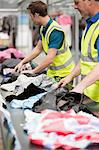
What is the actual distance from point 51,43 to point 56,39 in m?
0.06

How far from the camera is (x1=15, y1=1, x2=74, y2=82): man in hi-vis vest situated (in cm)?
340

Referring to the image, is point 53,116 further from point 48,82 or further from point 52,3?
point 52,3

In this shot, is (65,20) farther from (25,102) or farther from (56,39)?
(25,102)

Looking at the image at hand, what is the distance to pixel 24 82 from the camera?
2.97 meters

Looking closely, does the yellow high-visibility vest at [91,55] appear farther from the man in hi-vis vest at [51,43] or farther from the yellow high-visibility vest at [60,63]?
the yellow high-visibility vest at [60,63]

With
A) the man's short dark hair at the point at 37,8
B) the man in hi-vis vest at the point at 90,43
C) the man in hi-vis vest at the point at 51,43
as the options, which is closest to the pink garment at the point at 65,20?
the man in hi-vis vest at the point at 51,43

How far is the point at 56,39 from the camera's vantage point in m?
3.42

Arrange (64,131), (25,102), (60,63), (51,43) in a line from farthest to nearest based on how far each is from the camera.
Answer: (60,63), (51,43), (25,102), (64,131)

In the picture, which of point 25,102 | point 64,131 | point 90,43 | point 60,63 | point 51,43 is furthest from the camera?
point 60,63

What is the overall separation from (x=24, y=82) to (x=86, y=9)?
77 centimetres

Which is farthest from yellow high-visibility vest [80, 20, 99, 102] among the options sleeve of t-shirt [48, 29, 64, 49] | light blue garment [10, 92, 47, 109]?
sleeve of t-shirt [48, 29, 64, 49]

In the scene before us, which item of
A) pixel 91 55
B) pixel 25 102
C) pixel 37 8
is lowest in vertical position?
pixel 25 102

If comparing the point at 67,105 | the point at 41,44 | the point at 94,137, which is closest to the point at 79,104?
the point at 67,105

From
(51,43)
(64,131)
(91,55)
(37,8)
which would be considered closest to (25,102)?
(91,55)
